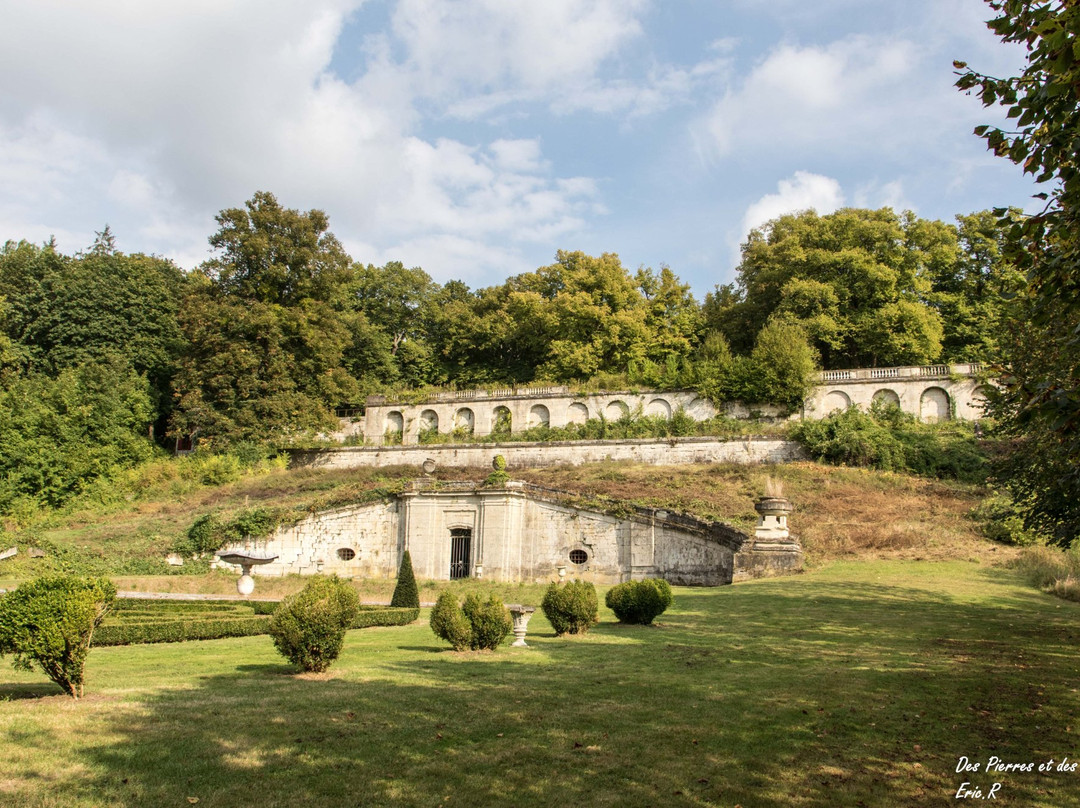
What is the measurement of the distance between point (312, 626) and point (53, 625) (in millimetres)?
2711

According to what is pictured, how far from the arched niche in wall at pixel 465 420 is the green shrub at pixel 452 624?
112 feet

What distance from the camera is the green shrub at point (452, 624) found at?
11.9 meters

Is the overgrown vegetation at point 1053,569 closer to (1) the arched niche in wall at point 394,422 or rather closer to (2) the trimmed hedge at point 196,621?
(2) the trimmed hedge at point 196,621

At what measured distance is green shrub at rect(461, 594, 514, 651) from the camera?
1179 cm

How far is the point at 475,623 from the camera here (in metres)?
11.9

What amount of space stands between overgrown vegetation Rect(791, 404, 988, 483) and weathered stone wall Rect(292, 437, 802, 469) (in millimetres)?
1699

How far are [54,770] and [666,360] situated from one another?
41.4 m

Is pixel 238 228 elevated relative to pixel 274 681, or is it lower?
elevated

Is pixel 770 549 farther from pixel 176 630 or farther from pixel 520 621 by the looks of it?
pixel 176 630

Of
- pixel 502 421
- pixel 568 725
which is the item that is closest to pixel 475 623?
pixel 568 725

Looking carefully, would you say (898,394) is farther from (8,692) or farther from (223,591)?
(8,692)

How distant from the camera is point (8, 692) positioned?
823 centimetres

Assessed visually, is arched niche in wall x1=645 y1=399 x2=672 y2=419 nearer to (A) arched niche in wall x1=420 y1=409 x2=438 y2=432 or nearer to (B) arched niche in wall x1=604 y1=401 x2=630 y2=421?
(B) arched niche in wall x1=604 y1=401 x2=630 y2=421

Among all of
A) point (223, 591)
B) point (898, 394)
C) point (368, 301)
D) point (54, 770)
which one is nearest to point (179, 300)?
point (368, 301)
